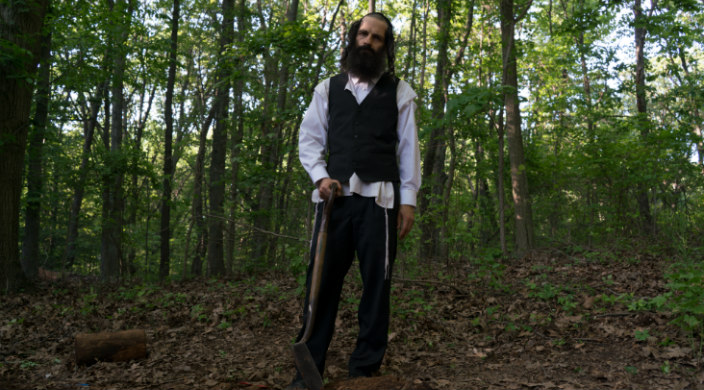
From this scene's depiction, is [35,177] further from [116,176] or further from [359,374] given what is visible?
[359,374]

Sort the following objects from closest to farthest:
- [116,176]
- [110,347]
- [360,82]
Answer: [360,82] → [110,347] → [116,176]

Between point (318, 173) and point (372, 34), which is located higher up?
point (372, 34)

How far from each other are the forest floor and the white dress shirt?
1.12m

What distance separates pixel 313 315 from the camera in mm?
2816

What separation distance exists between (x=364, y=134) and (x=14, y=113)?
19.3ft

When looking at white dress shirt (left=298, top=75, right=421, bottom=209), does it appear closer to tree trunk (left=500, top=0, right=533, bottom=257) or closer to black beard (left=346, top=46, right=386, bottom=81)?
black beard (left=346, top=46, right=386, bottom=81)

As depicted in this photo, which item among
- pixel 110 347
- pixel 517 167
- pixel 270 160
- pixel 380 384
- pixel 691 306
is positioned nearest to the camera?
pixel 380 384

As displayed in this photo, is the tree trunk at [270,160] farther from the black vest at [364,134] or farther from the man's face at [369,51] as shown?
the black vest at [364,134]

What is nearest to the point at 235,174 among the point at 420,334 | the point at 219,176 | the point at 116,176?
the point at 219,176

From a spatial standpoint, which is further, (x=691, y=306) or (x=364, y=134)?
(x=691, y=306)

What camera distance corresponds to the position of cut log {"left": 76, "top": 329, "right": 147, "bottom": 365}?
386 centimetres

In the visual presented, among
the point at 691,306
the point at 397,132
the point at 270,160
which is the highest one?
the point at 270,160

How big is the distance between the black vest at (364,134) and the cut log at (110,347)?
2361mm

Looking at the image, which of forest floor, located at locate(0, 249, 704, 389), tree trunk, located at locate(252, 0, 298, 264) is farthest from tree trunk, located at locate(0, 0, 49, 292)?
tree trunk, located at locate(252, 0, 298, 264)
